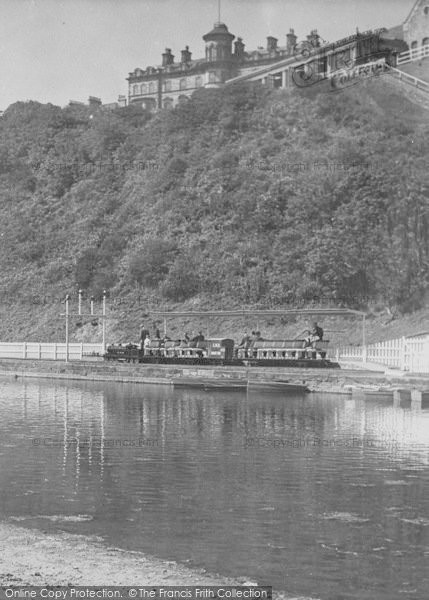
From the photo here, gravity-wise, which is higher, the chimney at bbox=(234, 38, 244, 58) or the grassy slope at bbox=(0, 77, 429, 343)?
the chimney at bbox=(234, 38, 244, 58)

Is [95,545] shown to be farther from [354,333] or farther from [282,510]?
[354,333]

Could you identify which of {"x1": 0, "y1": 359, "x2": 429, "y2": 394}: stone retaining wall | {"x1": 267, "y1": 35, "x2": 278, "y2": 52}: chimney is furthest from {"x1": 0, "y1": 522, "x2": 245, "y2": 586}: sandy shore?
{"x1": 267, "y1": 35, "x2": 278, "y2": 52}: chimney

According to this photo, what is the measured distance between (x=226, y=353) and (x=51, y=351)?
11588 mm

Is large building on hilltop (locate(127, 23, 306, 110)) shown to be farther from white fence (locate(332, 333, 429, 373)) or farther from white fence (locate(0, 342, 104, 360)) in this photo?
white fence (locate(332, 333, 429, 373))

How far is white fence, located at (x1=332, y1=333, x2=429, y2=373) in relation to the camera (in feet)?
99.2

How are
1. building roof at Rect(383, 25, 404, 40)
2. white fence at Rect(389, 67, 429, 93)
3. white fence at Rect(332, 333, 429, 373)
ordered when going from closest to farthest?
white fence at Rect(332, 333, 429, 373) < white fence at Rect(389, 67, 429, 93) < building roof at Rect(383, 25, 404, 40)

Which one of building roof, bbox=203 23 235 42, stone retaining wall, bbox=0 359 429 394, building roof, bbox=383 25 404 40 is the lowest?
stone retaining wall, bbox=0 359 429 394

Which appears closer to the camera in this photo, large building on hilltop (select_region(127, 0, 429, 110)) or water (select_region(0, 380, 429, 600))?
water (select_region(0, 380, 429, 600))

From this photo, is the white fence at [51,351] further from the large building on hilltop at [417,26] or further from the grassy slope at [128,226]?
the large building on hilltop at [417,26]

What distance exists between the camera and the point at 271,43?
94562mm

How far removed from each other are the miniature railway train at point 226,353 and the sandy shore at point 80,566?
1009 inches

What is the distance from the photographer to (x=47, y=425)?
71.8 feet

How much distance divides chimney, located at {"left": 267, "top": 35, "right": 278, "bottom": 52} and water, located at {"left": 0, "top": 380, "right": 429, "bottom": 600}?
73.7 m

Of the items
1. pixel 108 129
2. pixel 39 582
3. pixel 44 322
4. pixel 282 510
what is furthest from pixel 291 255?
pixel 39 582
